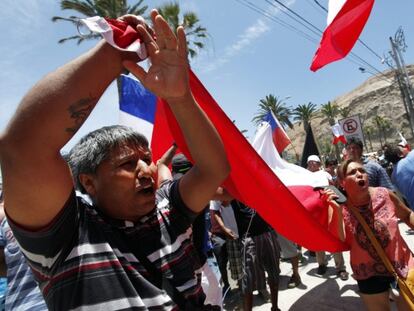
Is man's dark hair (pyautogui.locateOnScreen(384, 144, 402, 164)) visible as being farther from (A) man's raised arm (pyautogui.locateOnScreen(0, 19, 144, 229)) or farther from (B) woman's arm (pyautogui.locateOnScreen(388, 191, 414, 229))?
(A) man's raised arm (pyautogui.locateOnScreen(0, 19, 144, 229))

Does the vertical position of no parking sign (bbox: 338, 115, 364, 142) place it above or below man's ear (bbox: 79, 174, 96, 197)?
below

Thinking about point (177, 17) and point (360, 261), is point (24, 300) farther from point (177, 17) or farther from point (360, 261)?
point (177, 17)

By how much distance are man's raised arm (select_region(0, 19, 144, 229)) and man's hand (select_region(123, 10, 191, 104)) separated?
22cm

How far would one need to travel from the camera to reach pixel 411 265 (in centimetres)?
288

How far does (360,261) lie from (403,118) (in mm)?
94245

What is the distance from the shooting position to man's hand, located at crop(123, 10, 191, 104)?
50.2 inches

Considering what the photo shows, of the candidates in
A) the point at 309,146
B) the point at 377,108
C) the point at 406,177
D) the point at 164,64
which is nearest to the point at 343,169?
the point at 406,177

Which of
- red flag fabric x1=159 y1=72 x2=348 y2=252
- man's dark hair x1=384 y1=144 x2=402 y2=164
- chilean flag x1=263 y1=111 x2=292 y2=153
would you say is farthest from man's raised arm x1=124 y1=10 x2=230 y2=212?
man's dark hair x1=384 y1=144 x2=402 y2=164

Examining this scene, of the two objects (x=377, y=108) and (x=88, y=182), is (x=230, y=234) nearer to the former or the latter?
(x=88, y=182)

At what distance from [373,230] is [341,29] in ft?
6.33

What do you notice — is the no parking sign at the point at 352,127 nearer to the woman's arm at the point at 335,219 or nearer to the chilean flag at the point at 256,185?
the woman's arm at the point at 335,219

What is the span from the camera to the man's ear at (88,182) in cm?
140

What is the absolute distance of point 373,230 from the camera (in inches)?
119

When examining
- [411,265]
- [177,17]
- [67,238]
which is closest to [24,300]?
[67,238]
